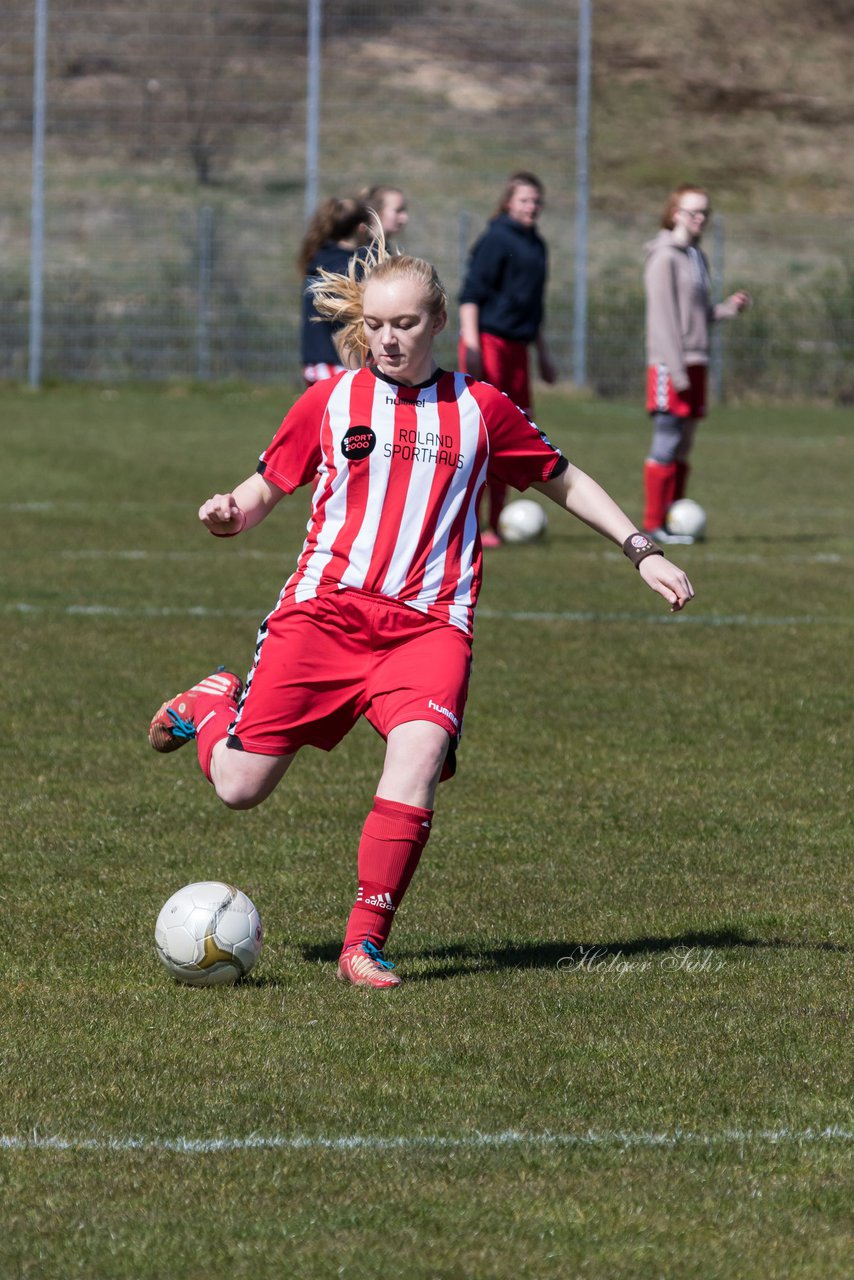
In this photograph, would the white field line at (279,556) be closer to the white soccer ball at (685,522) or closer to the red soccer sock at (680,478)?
the white soccer ball at (685,522)

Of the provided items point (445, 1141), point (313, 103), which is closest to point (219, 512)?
point (445, 1141)

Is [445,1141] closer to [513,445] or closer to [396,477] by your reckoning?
[396,477]

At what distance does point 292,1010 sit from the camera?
14.8ft

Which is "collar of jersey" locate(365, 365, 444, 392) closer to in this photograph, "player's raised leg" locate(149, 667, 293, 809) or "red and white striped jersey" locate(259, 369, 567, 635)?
"red and white striped jersey" locate(259, 369, 567, 635)

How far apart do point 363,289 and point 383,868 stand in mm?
1398

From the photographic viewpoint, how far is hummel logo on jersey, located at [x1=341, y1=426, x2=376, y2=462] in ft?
16.2

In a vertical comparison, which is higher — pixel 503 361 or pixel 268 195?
pixel 268 195

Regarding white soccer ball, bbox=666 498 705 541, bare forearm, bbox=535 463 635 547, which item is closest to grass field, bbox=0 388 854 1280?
bare forearm, bbox=535 463 635 547

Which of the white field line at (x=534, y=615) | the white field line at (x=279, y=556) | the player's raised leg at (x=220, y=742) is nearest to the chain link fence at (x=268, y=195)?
the white field line at (x=279, y=556)

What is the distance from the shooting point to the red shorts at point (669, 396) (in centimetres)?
1286

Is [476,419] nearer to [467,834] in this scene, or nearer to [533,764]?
[467,834]

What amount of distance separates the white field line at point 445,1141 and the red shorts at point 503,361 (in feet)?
31.1

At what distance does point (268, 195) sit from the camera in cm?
3334

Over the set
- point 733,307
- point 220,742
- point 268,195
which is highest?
point 268,195
